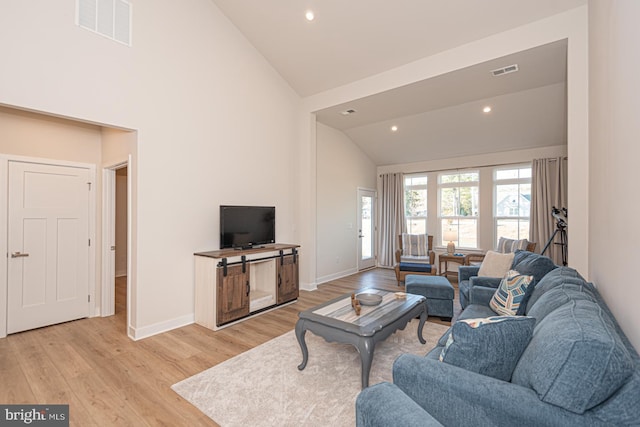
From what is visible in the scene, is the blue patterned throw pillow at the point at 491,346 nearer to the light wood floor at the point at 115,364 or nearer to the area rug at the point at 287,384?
the area rug at the point at 287,384

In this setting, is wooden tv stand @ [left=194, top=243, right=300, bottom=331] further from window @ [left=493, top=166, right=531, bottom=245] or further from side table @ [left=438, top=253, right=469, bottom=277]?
window @ [left=493, top=166, right=531, bottom=245]

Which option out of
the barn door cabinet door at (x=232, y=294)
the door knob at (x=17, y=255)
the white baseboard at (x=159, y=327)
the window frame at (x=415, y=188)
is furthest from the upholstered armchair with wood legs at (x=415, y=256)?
the door knob at (x=17, y=255)

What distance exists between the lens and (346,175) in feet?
22.9

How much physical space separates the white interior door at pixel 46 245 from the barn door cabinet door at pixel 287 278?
2564 millimetres

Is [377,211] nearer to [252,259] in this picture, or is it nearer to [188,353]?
[252,259]

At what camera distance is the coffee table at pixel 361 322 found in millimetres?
2281

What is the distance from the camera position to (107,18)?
321 centimetres

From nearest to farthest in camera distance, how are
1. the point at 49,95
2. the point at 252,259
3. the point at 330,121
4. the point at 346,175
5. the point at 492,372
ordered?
the point at 492,372
the point at 49,95
the point at 252,259
the point at 330,121
the point at 346,175

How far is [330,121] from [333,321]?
15.2ft

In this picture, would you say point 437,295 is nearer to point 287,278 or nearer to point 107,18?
point 287,278

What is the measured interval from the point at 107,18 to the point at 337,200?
15.5ft

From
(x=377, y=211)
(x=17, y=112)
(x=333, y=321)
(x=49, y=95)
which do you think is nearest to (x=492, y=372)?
(x=333, y=321)

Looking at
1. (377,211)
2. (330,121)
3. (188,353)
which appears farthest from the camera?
(377,211)

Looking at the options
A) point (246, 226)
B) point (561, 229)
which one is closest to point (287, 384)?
point (246, 226)
